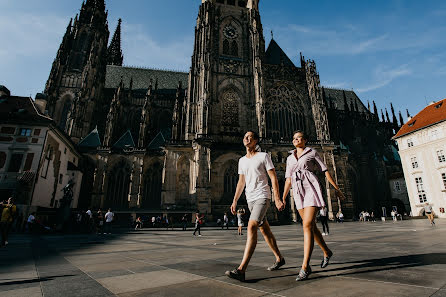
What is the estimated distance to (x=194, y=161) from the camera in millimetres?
23469

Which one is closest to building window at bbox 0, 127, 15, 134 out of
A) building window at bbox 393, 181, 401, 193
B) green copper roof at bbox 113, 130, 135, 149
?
green copper roof at bbox 113, 130, 135, 149

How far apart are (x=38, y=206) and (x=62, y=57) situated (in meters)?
25.7

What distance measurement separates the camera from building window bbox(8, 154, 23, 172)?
56.9 ft

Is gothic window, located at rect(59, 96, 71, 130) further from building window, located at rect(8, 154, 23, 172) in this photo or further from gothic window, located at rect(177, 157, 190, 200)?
gothic window, located at rect(177, 157, 190, 200)

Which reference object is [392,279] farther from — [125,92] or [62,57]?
[62,57]

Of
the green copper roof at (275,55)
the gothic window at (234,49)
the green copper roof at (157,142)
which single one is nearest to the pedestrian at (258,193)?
the green copper roof at (157,142)

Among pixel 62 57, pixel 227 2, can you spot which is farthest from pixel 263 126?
pixel 62 57

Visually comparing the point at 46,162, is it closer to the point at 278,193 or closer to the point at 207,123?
the point at 207,123

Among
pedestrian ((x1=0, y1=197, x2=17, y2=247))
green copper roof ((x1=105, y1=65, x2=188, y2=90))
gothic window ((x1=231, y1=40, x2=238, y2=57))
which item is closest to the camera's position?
pedestrian ((x1=0, y1=197, x2=17, y2=247))

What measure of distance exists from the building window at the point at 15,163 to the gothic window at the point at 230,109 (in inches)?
714

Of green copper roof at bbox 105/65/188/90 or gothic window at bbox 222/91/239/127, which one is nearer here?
gothic window at bbox 222/91/239/127

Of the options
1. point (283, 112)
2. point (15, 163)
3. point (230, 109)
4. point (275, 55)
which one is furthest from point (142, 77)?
point (15, 163)

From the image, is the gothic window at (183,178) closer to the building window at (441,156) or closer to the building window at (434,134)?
the building window at (441,156)

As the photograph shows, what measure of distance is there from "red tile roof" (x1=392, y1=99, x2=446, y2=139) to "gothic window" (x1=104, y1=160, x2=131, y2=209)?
104 feet
